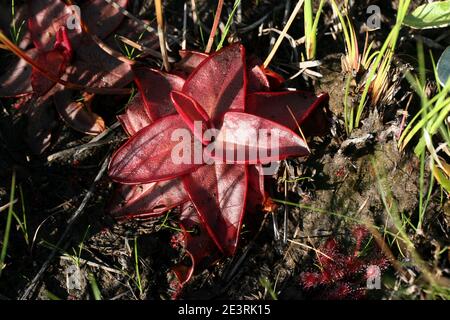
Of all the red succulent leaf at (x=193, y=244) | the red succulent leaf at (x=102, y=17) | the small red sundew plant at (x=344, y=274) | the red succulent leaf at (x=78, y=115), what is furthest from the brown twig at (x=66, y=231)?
the small red sundew plant at (x=344, y=274)

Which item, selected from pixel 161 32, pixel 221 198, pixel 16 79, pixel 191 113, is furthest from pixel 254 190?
pixel 16 79

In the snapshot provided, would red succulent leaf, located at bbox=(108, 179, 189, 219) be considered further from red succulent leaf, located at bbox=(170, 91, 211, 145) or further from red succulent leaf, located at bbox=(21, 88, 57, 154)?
red succulent leaf, located at bbox=(21, 88, 57, 154)

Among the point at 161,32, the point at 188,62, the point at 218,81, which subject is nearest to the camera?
the point at 161,32

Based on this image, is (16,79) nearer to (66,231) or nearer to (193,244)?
(66,231)

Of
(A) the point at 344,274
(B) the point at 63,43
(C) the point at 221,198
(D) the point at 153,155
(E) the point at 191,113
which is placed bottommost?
(A) the point at 344,274

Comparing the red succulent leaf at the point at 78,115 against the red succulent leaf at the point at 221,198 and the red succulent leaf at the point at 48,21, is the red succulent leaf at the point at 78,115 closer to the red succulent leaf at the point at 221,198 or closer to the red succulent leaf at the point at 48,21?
the red succulent leaf at the point at 48,21

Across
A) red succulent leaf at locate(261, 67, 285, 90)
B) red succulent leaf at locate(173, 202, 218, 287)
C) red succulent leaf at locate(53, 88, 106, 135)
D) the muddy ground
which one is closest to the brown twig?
the muddy ground
